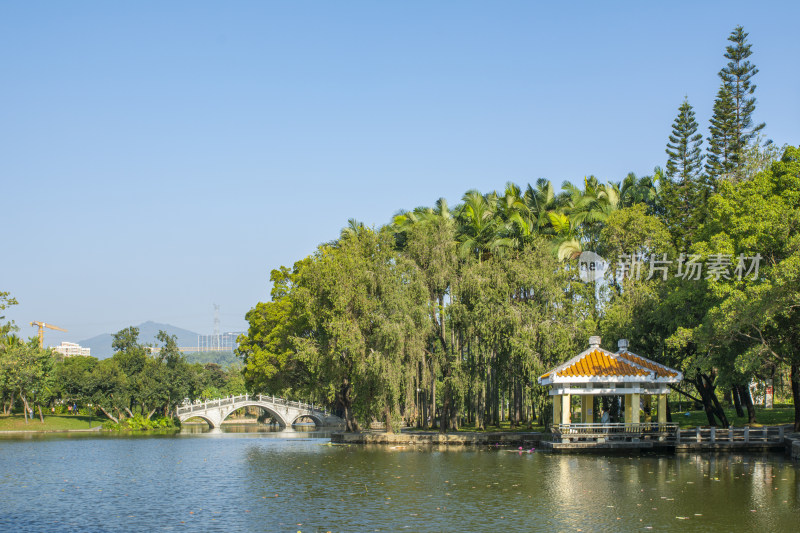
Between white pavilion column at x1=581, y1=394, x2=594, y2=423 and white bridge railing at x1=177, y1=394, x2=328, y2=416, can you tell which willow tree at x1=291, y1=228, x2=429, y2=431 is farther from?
white bridge railing at x1=177, y1=394, x2=328, y2=416

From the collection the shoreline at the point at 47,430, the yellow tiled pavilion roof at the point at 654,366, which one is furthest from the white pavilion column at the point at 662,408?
the shoreline at the point at 47,430

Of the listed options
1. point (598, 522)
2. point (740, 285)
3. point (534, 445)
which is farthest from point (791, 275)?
point (534, 445)

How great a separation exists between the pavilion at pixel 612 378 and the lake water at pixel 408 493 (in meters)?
3.66

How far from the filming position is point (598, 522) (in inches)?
680

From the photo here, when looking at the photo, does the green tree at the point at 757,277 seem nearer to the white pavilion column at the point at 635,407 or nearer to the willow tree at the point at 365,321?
the white pavilion column at the point at 635,407

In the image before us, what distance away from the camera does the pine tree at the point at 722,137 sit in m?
47.1

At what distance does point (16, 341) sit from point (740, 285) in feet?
215

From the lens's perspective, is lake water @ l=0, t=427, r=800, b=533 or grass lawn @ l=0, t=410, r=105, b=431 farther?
grass lawn @ l=0, t=410, r=105, b=431

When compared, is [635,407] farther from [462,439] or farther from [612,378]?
[462,439]

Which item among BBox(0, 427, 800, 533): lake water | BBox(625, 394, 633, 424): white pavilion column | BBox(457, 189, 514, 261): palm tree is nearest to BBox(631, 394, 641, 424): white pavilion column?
BBox(625, 394, 633, 424): white pavilion column

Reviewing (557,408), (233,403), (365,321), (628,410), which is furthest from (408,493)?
(233,403)

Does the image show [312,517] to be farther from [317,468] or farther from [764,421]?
[764,421]

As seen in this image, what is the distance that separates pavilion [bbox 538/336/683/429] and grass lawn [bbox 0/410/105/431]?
51.3m

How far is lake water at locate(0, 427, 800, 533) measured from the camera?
17.7 meters
